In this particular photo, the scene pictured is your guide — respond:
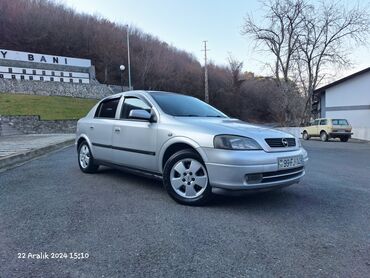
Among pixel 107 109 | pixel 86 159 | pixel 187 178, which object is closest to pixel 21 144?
pixel 86 159

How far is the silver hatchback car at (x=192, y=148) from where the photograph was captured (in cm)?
387

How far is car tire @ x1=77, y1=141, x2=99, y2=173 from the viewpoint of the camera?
251 inches

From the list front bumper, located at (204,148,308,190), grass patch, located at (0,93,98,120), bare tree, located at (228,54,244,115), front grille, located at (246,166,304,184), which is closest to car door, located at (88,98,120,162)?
front bumper, located at (204,148,308,190)

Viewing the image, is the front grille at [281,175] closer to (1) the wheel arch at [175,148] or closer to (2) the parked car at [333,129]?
(1) the wheel arch at [175,148]

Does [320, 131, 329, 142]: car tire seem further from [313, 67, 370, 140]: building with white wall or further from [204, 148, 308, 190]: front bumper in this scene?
[204, 148, 308, 190]: front bumper

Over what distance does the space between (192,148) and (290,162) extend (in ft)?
4.30

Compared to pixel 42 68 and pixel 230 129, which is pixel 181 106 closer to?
pixel 230 129

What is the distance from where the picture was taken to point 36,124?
86.9 feet

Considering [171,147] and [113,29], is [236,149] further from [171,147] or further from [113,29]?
[113,29]

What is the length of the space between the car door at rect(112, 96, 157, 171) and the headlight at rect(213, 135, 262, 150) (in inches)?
45.9

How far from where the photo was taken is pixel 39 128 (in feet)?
87.6

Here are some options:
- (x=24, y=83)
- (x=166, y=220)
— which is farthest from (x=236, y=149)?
(x=24, y=83)

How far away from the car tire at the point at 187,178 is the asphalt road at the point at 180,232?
0.14 meters

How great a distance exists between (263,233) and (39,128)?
26.8 metres
